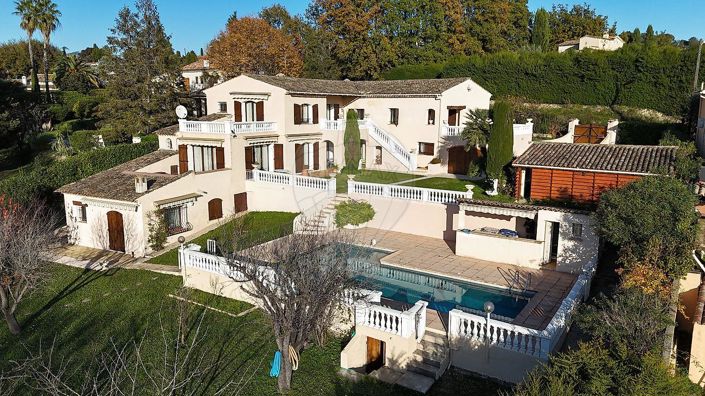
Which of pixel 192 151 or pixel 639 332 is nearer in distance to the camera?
pixel 639 332

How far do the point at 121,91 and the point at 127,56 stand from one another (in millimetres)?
2955

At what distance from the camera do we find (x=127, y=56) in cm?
4181

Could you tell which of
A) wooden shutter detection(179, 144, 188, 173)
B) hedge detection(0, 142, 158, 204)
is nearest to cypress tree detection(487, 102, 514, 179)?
wooden shutter detection(179, 144, 188, 173)

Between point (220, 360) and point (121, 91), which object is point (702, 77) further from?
point (121, 91)

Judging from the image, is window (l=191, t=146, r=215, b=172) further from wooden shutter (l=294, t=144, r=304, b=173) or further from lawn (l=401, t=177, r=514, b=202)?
lawn (l=401, t=177, r=514, b=202)

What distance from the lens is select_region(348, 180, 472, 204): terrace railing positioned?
24.4 meters

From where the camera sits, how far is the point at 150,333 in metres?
16.5

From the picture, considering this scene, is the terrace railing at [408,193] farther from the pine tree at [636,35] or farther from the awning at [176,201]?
the pine tree at [636,35]

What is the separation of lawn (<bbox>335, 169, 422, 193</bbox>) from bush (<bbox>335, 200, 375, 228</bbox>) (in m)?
3.84

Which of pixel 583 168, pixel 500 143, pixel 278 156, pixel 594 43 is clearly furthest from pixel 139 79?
pixel 594 43

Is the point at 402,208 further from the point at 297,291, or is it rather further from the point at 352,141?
the point at 297,291

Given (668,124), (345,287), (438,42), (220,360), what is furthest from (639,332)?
(438,42)

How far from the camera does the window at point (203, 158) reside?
3105cm

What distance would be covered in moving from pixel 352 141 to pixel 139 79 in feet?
63.0
